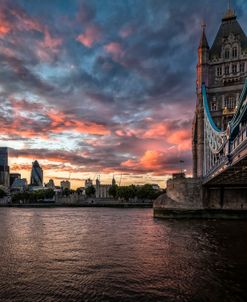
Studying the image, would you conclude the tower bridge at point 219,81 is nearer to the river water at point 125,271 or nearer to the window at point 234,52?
the window at point 234,52

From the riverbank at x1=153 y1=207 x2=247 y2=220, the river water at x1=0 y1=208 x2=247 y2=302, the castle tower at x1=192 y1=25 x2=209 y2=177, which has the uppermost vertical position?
the castle tower at x1=192 y1=25 x2=209 y2=177

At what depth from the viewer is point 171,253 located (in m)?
22.1

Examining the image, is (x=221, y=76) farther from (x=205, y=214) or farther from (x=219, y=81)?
(x=205, y=214)

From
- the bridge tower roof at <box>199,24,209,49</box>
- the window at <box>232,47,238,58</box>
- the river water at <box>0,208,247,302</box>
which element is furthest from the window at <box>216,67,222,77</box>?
the river water at <box>0,208,247,302</box>

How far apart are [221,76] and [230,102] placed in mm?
7449

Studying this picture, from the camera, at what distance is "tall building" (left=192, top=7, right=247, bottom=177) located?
210 ft

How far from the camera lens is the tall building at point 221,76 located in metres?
64.1

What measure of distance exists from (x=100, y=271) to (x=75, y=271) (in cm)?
136

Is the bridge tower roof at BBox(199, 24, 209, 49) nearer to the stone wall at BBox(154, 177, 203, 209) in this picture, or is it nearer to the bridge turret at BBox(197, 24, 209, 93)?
the bridge turret at BBox(197, 24, 209, 93)

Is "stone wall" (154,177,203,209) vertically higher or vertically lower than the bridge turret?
lower

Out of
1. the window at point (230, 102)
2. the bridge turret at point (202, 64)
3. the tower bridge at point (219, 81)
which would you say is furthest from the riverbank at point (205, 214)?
the bridge turret at point (202, 64)

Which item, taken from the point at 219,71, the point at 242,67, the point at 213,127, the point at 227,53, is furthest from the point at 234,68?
the point at 213,127

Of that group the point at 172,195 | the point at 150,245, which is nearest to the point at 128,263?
the point at 150,245

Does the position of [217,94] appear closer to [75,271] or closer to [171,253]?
[171,253]
